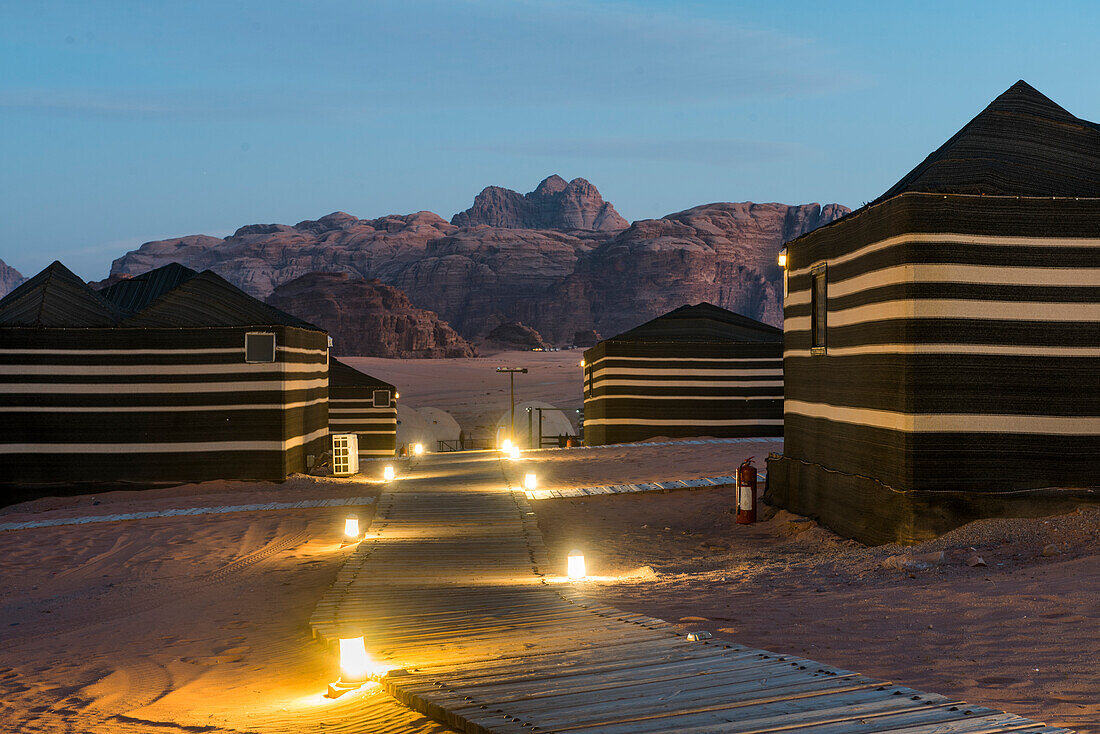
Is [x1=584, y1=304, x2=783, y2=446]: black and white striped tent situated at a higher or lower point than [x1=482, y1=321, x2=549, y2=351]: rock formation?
lower

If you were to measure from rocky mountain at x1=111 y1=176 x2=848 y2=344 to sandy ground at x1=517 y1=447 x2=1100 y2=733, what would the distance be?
137959mm

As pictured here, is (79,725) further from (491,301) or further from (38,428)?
(491,301)

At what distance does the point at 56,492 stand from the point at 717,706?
19.2m

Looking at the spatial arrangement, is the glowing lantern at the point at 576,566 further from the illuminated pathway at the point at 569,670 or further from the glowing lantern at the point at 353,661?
the glowing lantern at the point at 353,661

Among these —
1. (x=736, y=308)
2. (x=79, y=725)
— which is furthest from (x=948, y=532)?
(x=736, y=308)

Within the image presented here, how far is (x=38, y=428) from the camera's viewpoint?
793 inches

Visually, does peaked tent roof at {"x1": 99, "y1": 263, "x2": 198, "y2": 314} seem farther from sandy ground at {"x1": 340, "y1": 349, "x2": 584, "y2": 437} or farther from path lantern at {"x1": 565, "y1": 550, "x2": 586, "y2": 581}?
sandy ground at {"x1": 340, "y1": 349, "x2": 584, "y2": 437}

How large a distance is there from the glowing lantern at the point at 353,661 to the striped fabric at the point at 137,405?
14797mm

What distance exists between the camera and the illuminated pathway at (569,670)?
14.2 ft

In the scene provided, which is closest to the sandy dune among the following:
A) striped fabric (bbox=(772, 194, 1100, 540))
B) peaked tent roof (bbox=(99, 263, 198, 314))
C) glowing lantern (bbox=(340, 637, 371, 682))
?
glowing lantern (bbox=(340, 637, 371, 682))

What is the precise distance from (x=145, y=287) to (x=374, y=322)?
98.2 m

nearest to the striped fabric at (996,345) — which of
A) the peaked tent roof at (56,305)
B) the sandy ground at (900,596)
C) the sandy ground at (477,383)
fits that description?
the sandy ground at (900,596)

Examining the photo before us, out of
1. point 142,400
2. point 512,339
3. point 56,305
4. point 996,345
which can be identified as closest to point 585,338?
point 512,339

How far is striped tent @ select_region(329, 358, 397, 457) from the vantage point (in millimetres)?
36594
